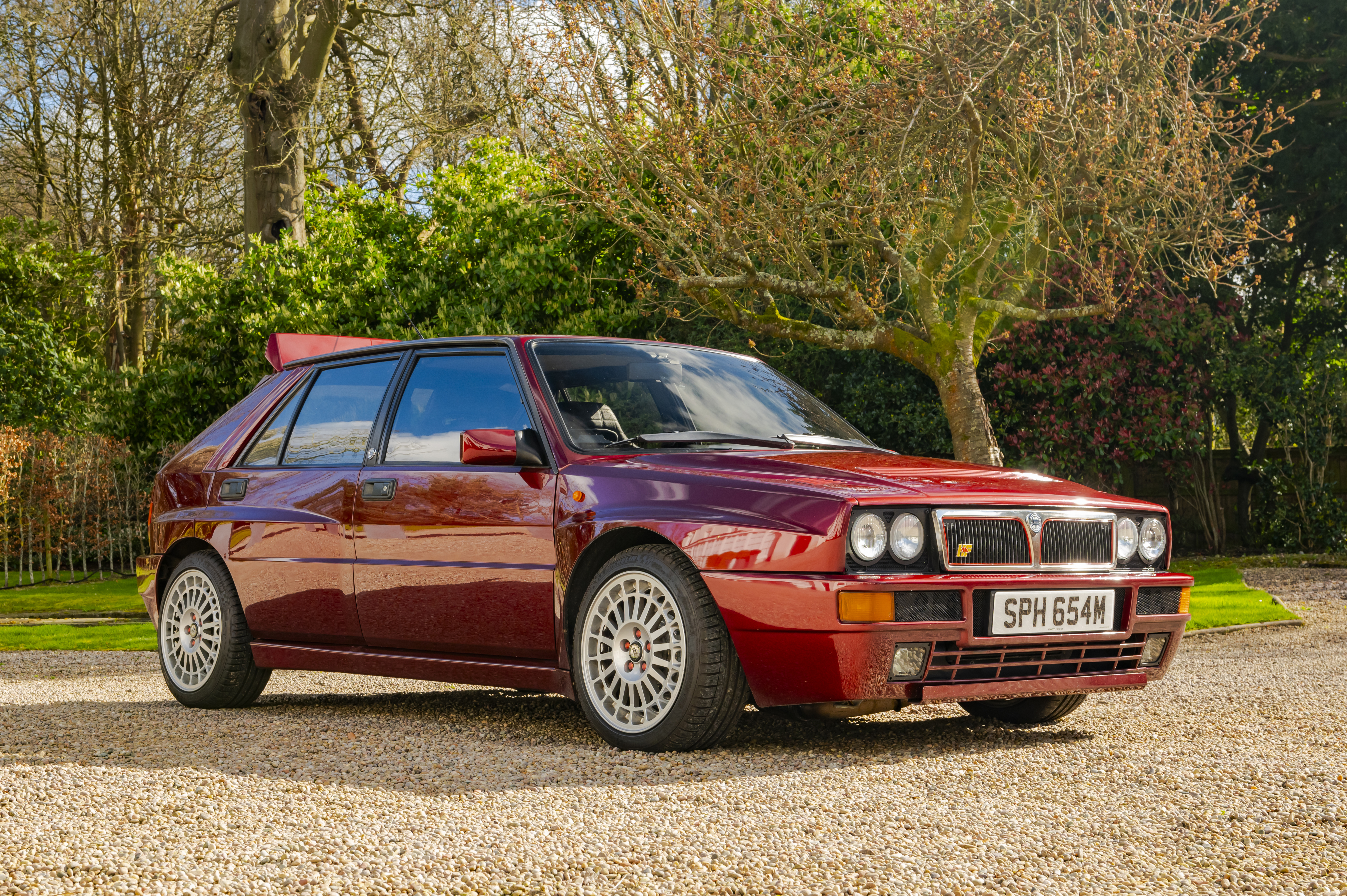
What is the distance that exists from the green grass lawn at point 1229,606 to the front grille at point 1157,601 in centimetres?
435

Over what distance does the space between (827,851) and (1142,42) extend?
33.0 feet

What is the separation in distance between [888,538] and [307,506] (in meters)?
2.93

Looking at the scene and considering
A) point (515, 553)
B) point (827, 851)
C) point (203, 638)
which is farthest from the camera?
point (203, 638)

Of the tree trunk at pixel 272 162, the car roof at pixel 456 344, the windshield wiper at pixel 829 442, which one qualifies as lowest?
the windshield wiper at pixel 829 442

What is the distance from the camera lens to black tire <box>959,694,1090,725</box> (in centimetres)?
572

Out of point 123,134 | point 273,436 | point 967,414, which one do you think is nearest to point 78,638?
point 273,436

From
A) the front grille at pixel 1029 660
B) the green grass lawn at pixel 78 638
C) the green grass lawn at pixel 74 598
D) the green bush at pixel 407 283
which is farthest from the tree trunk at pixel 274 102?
the front grille at pixel 1029 660

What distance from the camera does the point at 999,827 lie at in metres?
3.67

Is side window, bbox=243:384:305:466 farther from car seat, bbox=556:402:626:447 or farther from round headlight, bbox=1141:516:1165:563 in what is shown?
round headlight, bbox=1141:516:1165:563

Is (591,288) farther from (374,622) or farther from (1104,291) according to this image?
(374,622)

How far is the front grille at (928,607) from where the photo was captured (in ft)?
14.7

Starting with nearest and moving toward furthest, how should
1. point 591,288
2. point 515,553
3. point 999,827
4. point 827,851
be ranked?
point 827,851, point 999,827, point 515,553, point 591,288

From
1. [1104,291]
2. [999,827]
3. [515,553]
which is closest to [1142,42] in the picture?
[1104,291]

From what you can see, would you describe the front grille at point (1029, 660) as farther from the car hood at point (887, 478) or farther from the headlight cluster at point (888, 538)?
the car hood at point (887, 478)
